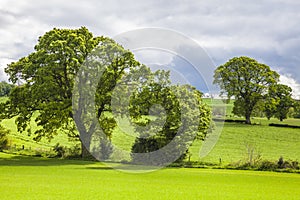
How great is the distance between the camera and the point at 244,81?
60.6 meters

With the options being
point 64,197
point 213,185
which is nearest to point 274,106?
point 213,185

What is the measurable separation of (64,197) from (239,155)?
29338mm

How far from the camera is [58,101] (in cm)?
3027

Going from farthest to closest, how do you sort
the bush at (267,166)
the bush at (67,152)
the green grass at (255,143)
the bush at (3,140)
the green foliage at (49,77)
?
the green grass at (255,143) → the bush at (3,140) → the bush at (67,152) → the green foliage at (49,77) → the bush at (267,166)

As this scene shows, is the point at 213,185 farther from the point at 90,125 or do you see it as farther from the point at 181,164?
the point at 90,125

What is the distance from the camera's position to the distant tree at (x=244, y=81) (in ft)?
197

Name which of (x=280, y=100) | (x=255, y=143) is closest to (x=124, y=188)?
(x=255, y=143)

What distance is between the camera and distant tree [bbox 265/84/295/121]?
6025cm

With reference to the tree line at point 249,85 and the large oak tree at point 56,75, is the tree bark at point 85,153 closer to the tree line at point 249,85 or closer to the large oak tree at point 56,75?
the large oak tree at point 56,75

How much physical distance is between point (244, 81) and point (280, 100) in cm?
771

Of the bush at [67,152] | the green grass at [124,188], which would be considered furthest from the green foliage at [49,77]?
the green grass at [124,188]

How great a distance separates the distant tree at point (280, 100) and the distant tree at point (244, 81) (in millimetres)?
1214

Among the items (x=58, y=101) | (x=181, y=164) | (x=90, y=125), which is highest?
(x=58, y=101)

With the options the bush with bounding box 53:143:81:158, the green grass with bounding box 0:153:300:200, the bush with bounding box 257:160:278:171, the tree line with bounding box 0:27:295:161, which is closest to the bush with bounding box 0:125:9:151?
the tree line with bounding box 0:27:295:161
